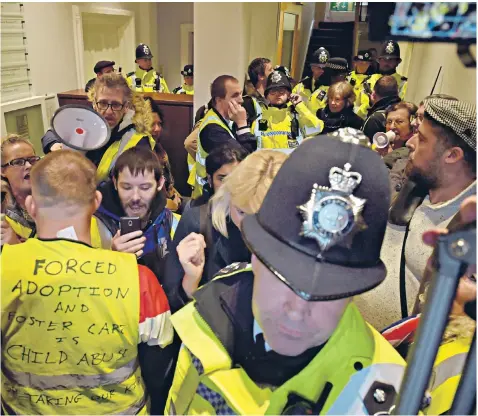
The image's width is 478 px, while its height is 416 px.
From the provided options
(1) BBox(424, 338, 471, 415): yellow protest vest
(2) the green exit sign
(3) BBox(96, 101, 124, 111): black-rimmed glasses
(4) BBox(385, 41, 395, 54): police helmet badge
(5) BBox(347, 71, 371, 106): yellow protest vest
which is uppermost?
(2) the green exit sign

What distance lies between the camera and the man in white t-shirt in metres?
1.32

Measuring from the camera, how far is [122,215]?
1.80 meters

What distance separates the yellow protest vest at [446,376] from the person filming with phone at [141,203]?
3.71ft

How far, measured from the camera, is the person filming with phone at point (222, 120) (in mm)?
2631

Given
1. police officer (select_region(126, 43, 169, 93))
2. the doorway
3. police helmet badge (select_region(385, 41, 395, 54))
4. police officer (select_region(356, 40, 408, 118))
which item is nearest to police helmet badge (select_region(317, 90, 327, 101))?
police officer (select_region(356, 40, 408, 118))

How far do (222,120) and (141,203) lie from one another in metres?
1.11

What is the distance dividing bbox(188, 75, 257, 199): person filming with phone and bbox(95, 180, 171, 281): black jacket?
31.3 inches

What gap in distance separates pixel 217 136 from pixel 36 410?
1.79m

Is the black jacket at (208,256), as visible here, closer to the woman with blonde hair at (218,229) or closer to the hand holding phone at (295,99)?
the woman with blonde hair at (218,229)

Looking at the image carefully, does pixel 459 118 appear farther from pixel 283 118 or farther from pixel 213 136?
pixel 283 118

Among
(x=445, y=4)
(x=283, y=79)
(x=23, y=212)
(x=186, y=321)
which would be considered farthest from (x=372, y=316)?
(x=283, y=79)

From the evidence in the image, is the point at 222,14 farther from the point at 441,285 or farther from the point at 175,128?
the point at 441,285

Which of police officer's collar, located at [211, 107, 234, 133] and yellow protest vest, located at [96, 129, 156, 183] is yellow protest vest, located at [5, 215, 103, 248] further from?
police officer's collar, located at [211, 107, 234, 133]

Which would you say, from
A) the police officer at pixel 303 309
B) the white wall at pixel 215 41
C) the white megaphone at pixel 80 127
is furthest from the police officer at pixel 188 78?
the police officer at pixel 303 309
